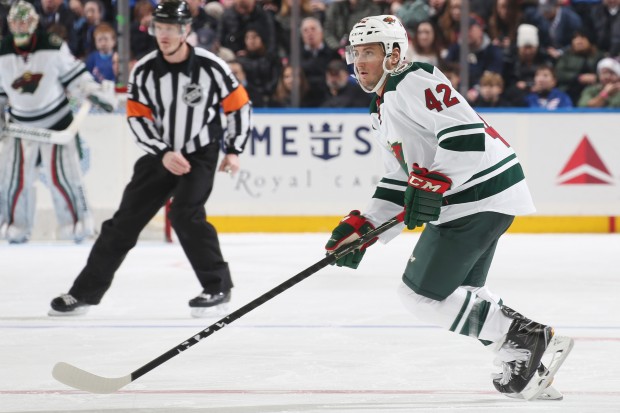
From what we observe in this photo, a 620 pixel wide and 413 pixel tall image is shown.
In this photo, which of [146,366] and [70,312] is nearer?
[146,366]

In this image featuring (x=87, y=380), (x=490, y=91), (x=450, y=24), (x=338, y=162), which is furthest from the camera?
(x=450, y=24)

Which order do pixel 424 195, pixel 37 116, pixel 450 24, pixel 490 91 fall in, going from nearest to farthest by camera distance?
pixel 424 195 → pixel 37 116 → pixel 490 91 → pixel 450 24

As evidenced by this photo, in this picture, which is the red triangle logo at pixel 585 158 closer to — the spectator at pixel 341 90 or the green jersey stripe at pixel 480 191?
the spectator at pixel 341 90

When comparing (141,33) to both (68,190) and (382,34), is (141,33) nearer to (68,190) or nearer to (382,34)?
(68,190)

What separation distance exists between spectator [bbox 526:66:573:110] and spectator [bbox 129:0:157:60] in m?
2.42

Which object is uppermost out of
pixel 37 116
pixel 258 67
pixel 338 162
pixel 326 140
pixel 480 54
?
pixel 480 54

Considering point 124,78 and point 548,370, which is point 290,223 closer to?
point 124,78

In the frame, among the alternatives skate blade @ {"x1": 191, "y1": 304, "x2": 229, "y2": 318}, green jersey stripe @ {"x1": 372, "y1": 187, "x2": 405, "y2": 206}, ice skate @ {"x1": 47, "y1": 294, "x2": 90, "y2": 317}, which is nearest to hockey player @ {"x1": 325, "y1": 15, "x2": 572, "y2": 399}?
green jersey stripe @ {"x1": 372, "y1": 187, "x2": 405, "y2": 206}

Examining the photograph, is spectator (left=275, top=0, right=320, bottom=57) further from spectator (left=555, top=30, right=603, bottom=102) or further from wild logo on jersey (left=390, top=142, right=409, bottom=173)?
wild logo on jersey (left=390, top=142, right=409, bottom=173)

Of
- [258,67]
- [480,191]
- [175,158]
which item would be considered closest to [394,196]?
[480,191]

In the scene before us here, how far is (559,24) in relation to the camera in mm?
8008

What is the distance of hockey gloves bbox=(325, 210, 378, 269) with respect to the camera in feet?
9.73

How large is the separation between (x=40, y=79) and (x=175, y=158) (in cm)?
261

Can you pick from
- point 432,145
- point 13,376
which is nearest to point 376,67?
point 432,145
